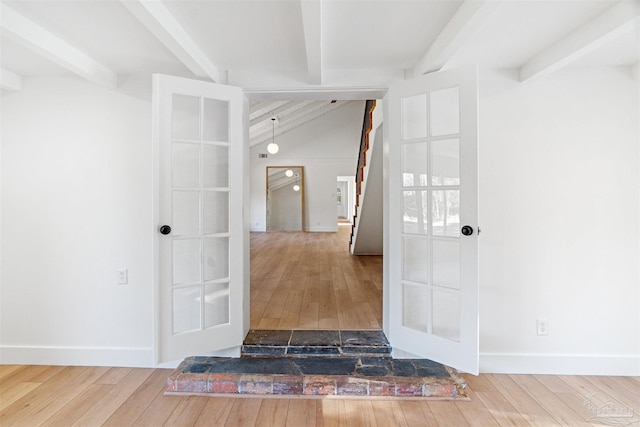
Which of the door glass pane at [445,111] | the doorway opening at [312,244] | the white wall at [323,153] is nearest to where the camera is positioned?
the door glass pane at [445,111]

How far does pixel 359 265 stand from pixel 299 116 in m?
5.00

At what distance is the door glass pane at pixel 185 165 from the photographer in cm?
205

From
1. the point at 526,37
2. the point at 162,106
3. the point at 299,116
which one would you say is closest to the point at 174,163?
the point at 162,106

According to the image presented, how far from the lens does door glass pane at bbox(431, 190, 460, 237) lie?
1973mm

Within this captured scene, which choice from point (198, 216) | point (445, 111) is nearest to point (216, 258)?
point (198, 216)

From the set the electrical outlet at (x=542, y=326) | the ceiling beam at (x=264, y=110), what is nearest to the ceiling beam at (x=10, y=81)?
the ceiling beam at (x=264, y=110)

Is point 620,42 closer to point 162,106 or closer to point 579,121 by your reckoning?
point 579,121

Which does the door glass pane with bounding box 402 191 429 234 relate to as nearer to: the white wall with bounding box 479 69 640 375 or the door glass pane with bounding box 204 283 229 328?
the white wall with bounding box 479 69 640 375

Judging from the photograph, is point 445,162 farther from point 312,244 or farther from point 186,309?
point 312,244

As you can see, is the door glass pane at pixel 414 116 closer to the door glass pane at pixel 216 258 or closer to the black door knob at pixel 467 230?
the black door knob at pixel 467 230

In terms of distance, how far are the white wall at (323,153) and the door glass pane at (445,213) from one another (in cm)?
756

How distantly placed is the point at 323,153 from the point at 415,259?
25.8ft

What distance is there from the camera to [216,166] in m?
2.22

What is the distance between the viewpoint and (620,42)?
6.35ft
